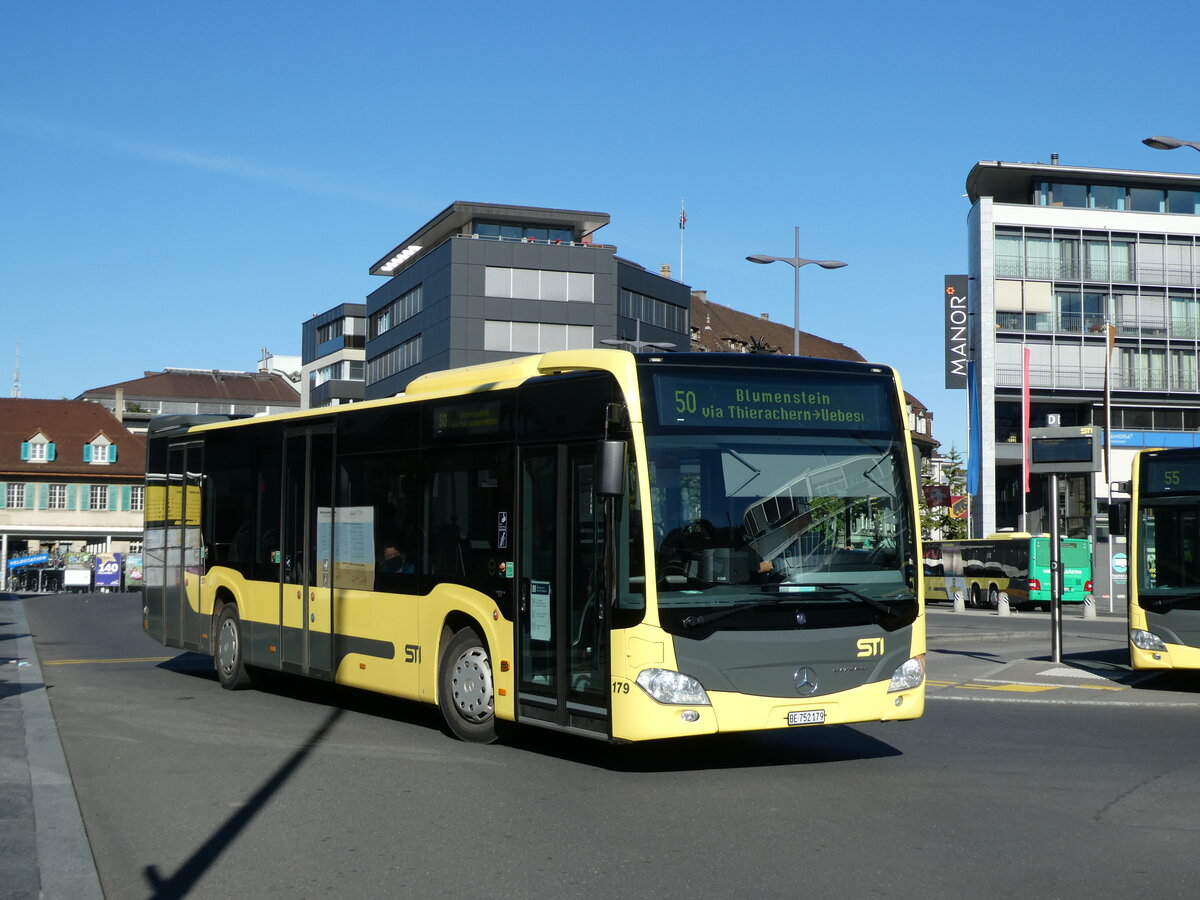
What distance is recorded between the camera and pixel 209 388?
13150 cm

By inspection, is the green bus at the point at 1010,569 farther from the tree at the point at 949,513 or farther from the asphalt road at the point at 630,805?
the asphalt road at the point at 630,805

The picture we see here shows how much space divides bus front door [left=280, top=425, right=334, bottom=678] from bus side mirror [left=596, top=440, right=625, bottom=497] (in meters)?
5.22

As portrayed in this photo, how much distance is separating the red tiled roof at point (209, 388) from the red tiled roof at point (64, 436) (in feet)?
94.2

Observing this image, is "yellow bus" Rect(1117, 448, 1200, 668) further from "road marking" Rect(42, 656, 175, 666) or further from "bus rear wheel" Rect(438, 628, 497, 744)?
"road marking" Rect(42, 656, 175, 666)

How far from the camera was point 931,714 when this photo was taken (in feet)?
46.2

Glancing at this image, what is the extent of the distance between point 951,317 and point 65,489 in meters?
55.7

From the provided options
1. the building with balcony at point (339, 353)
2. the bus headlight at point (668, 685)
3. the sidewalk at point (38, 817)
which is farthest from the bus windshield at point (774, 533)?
the building with balcony at point (339, 353)

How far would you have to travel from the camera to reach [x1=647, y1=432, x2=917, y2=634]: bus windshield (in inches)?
384

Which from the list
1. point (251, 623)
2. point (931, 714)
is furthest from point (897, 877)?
point (251, 623)

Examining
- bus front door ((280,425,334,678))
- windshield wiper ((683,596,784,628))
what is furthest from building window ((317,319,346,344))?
windshield wiper ((683,596,784,628))

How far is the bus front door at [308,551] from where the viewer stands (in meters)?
14.0

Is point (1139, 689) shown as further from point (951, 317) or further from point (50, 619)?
point (951, 317)

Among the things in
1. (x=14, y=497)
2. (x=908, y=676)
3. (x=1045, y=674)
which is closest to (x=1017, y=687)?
(x=1045, y=674)

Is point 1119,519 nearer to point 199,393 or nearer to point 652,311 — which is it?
point 652,311
